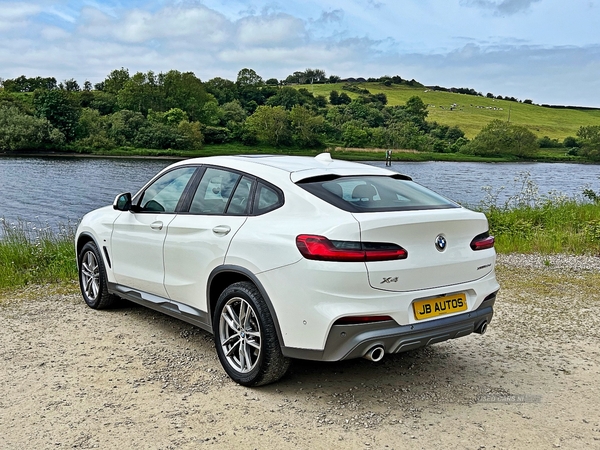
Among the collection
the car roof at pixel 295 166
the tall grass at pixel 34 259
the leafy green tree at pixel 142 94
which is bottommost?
the tall grass at pixel 34 259

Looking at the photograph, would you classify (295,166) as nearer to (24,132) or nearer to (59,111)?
(24,132)

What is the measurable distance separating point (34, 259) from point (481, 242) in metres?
7.49

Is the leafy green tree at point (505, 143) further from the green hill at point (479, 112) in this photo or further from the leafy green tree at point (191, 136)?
the leafy green tree at point (191, 136)

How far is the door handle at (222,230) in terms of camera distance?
4.18m

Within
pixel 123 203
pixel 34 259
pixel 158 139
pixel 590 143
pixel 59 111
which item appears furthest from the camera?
pixel 590 143

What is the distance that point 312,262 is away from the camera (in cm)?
351

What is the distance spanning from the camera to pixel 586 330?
18.7 ft

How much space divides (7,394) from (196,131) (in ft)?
269

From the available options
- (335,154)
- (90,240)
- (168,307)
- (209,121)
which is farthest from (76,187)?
(209,121)

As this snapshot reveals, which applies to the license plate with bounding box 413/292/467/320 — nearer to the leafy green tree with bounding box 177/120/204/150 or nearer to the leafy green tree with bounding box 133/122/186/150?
the leafy green tree with bounding box 133/122/186/150

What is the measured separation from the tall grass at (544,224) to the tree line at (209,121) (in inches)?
2732

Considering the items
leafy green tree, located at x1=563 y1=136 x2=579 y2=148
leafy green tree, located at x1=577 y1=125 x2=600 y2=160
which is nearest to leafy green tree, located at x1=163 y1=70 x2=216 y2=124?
leafy green tree, located at x1=563 y1=136 x2=579 y2=148

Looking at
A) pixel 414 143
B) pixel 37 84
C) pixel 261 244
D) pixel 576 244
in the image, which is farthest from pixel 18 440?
pixel 37 84

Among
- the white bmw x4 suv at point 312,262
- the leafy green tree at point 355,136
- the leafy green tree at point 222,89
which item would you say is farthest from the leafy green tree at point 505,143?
the white bmw x4 suv at point 312,262
